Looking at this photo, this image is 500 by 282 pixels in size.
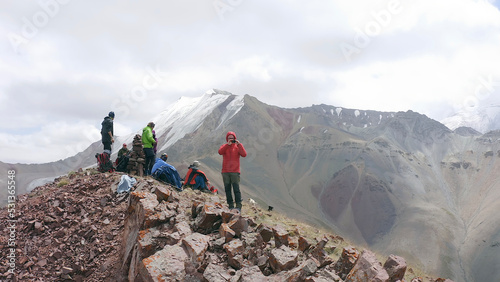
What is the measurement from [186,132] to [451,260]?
147 metres

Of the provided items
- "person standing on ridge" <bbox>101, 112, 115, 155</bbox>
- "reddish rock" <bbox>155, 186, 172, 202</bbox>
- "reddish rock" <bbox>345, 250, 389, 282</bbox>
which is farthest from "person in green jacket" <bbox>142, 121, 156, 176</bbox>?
"reddish rock" <bbox>345, 250, 389, 282</bbox>

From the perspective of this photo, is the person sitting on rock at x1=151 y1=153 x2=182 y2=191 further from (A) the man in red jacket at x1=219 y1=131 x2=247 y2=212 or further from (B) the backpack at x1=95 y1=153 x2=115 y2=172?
(A) the man in red jacket at x1=219 y1=131 x2=247 y2=212

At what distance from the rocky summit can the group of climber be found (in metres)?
1.79

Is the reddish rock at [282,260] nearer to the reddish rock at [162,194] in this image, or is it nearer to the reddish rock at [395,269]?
the reddish rock at [395,269]

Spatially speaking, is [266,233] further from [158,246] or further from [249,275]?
[158,246]

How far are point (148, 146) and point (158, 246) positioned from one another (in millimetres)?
7908

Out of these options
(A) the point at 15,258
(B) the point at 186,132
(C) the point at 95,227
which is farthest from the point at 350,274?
(B) the point at 186,132

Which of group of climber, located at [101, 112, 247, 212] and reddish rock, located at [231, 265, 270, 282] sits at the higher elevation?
group of climber, located at [101, 112, 247, 212]

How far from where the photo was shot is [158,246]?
712 centimetres

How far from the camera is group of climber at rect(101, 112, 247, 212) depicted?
10852mm

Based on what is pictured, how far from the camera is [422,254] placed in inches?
4700

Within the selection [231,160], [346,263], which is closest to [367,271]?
[346,263]

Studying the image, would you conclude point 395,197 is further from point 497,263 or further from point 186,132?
point 186,132

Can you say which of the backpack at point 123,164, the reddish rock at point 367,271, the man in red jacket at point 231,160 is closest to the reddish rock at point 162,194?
the man in red jacket at point 231,160
